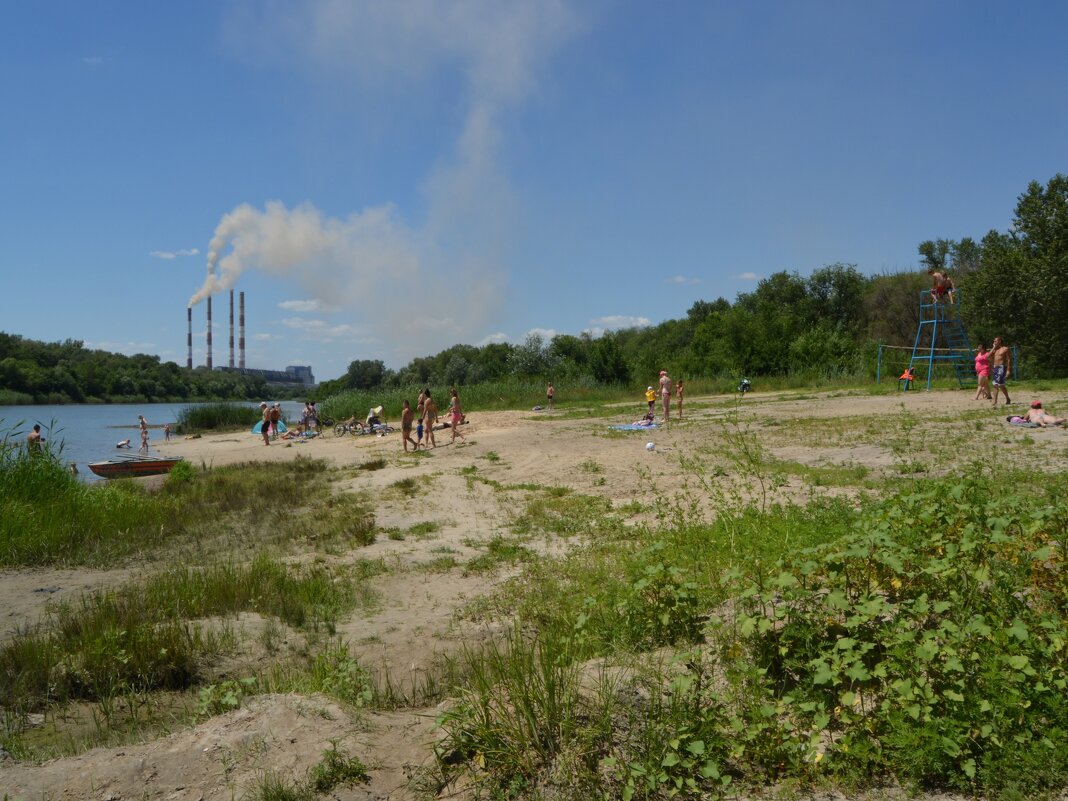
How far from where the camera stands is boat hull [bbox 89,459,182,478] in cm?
2109

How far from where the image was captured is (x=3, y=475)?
11.7 metres

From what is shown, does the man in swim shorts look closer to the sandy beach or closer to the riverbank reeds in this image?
the sandy beach

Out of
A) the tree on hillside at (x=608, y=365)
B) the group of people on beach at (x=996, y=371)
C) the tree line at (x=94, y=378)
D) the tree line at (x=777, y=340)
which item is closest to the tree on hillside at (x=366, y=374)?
the tree line at (x=777, y=340)

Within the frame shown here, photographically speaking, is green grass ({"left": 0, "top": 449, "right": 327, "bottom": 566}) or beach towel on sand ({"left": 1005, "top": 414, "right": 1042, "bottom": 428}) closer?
green grass ({"left": 0, "top": 449, "right": 327, "bottom": 566})

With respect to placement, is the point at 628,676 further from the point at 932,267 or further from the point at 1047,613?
the point at 932,267

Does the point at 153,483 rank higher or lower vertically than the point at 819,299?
lower

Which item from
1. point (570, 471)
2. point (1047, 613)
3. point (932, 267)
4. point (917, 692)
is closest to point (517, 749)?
point (917, 692)

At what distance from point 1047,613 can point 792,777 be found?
1.69 metres

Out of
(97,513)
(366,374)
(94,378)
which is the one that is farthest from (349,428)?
(94,378)

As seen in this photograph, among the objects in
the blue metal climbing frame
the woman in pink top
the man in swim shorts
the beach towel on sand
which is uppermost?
the man in swim shorts

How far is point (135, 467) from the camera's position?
21.2m

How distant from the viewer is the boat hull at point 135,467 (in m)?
21.1

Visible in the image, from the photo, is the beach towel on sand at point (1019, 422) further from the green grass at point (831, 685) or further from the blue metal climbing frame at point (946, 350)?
the blue metal climbing frame at point (946, 350)

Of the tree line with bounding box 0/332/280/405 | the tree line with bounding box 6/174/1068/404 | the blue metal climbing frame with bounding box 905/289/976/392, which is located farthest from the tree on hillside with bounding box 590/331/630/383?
the tree line with bounding box 0/332/280/405
